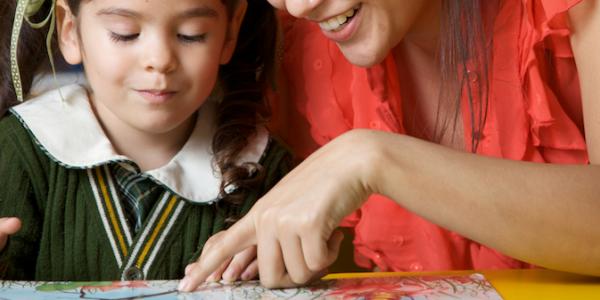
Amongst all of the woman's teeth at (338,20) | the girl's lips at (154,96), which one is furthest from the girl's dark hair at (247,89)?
the woman's teeth at (338,20)

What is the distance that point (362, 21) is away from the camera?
3.32 feet

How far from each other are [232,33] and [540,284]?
51 centimetres

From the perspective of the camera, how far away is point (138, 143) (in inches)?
46.7

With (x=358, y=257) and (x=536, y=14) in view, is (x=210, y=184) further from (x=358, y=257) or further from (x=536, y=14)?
(x=536, y=14)

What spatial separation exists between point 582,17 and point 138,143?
0.58 m

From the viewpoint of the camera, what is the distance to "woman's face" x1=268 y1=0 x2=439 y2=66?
0.99 m

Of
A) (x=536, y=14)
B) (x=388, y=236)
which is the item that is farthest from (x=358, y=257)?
(x=536, y=14)

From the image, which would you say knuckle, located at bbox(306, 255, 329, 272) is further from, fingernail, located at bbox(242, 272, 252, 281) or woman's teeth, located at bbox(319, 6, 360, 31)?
woman's teeth, located at bbox(319, 6, 360, 31)

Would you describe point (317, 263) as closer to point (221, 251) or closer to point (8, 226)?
point (221, 251)

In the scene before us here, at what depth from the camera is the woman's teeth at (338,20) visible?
101cm

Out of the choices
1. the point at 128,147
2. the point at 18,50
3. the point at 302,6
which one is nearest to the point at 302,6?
the point at 302,6

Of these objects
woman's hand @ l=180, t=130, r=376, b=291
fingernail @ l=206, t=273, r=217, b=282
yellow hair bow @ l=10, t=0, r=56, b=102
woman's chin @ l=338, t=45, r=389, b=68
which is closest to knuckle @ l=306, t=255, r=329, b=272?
woman's hand @ l=180, t=130, r=376, b=291

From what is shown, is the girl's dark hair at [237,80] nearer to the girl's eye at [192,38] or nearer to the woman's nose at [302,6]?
the girl's eye at [192,38]

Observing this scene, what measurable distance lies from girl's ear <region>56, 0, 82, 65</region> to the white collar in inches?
2.7
